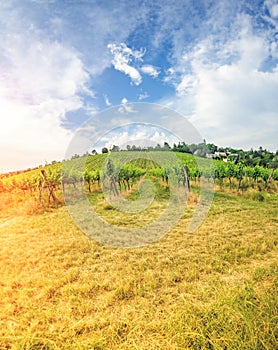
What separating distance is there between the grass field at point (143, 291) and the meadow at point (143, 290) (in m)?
0.01

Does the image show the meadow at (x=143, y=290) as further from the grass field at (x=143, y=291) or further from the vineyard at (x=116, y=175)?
the vineyard at (x=116, y=175)

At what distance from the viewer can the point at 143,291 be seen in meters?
3.73

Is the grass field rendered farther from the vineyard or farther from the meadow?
the vineyard

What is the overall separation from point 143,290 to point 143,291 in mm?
47

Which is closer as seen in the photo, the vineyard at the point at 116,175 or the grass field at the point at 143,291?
the grass field at the point at 143,291

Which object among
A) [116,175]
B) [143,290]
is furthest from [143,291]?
[116,175]

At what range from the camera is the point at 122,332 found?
2.81m

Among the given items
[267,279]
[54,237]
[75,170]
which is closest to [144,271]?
[267,279]

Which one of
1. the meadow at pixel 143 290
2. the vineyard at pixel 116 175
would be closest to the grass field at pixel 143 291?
the meadow at pixel 143 290

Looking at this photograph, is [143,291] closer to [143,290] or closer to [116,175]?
[143,290]

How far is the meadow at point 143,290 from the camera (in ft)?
8.27

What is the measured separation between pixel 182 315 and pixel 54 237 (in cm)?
493

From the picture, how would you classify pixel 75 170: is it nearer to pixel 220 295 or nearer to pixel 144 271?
pixel 144 271

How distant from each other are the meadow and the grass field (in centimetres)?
1
